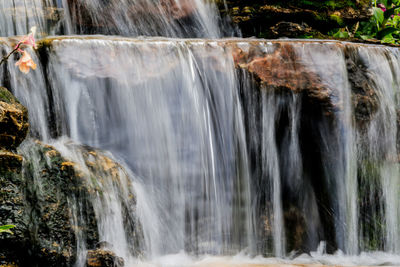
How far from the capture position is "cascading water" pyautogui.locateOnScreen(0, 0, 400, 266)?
203 inches

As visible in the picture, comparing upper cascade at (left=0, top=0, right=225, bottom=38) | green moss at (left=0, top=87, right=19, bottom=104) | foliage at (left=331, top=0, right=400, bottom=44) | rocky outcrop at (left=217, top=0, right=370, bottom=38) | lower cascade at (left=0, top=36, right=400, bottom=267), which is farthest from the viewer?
foliage at (left=331, top=0, right=400, bottom=44)

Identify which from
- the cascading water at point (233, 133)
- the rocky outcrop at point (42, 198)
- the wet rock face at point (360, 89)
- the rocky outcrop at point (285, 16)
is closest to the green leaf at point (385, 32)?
the rocky outcrop at point (285, 16)

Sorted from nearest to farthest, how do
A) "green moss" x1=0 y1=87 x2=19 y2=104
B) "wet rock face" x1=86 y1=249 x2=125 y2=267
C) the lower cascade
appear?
"wet rock face" x1=86 y1=249 x2=125 y2=267 < "green moss" x1=0 y1=87 x2=19 y2=104 < the lower cascade

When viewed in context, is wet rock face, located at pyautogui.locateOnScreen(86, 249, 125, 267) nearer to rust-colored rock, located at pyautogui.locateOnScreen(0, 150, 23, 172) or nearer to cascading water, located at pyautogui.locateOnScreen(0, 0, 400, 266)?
cascading water, located at pyautogui.locateOnScreen(0, 0, 400, 266)

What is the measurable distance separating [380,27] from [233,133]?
15.5ft

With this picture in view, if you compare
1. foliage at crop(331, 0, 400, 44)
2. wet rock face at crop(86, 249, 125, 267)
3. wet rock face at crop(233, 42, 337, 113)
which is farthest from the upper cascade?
wet rock face at crop(86, 249, 125, 267)

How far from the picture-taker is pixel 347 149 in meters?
5.99

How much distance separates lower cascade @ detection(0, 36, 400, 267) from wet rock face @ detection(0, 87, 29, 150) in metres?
0.02

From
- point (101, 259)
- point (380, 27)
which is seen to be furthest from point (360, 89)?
point (101, 259)

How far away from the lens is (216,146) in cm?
557

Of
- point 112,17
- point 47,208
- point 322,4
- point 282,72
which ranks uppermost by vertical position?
point 322,4

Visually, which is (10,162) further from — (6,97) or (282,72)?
(282,72)

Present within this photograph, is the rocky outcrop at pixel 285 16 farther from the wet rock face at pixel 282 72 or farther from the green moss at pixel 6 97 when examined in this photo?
the green moss at pixel 6 97

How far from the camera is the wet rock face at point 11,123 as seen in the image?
4.00m
